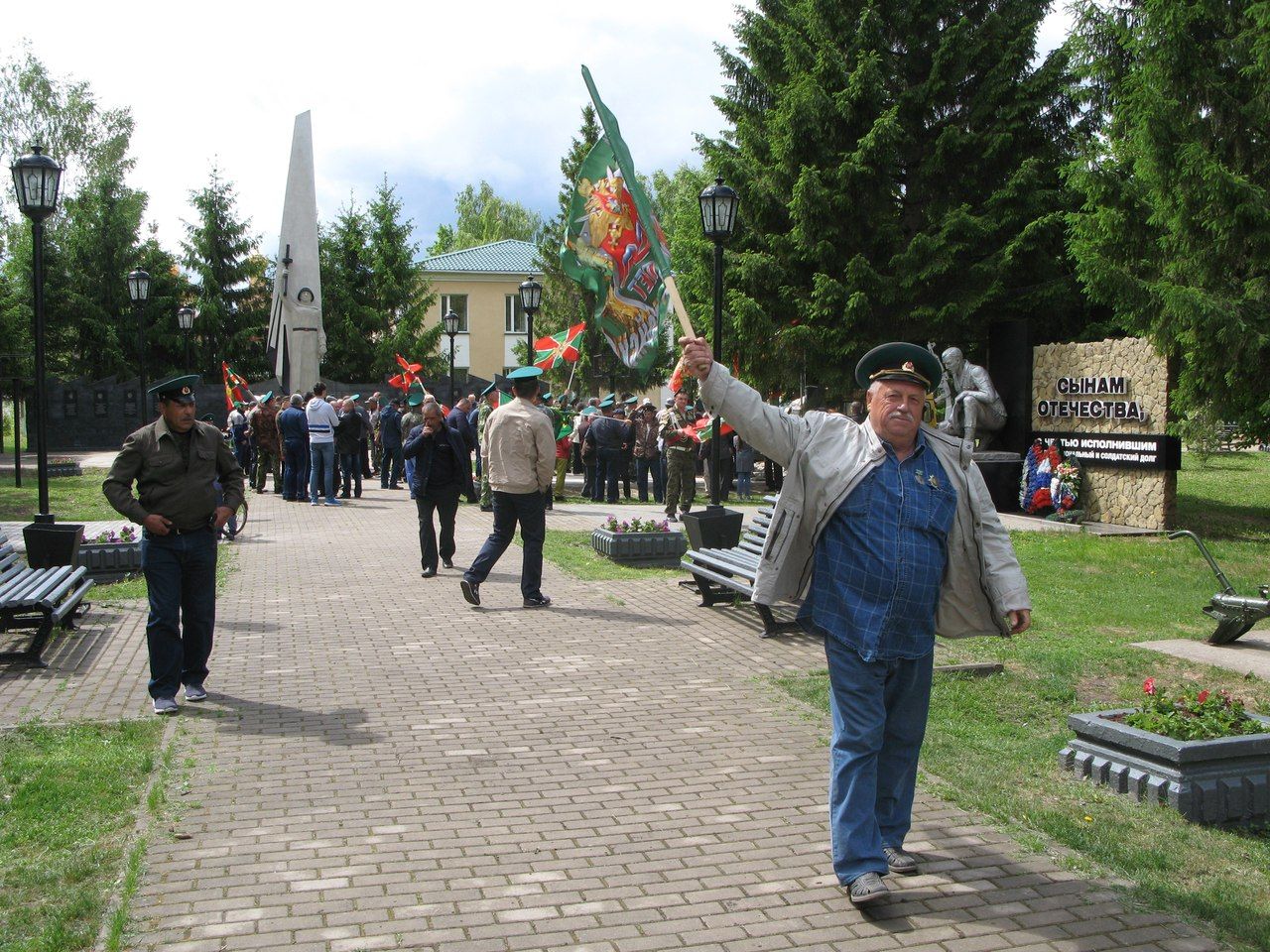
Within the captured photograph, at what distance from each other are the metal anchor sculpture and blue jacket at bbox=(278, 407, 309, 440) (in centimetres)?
1497

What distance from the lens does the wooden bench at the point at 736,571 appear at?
8945 millimetres

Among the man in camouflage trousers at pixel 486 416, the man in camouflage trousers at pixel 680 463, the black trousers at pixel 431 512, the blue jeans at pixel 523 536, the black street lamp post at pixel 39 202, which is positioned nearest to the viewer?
the blue jeans at pixel 523 536

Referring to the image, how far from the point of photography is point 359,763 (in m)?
5.79

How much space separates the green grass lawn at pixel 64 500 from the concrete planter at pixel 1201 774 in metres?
14.4

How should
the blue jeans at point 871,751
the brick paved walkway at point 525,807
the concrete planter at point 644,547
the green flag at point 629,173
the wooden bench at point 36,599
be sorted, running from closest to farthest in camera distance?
1. the brick paved walkway at point 525,807
2. the blue jeans at point 871,751
3. the green flag at point 629,173
4. the wooden bench at point 36,599
5. the concrete planter at point 644,547

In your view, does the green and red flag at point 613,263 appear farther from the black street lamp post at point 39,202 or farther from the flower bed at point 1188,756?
the black street lamp post at point 39,202

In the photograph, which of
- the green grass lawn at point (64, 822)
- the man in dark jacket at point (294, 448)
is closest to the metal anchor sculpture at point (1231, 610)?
the green grass lawn at point (64, 822)

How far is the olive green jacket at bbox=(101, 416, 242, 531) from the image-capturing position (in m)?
6.70

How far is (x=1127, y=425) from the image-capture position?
17.2m

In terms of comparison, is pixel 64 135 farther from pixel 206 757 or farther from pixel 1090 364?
pixel 206 757

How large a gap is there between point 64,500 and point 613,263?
1521cm

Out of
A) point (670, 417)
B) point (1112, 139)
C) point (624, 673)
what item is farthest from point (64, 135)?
point (624, 673)

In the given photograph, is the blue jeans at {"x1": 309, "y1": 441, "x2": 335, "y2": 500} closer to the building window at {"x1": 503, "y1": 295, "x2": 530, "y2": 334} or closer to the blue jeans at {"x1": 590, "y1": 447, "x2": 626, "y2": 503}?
the blue jeans at {"x1": 590, "y1": 447, "x2": 626, "y2": 503}

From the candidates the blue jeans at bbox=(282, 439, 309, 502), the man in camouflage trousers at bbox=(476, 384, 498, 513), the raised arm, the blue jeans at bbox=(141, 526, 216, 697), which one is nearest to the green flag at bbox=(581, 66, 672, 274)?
the raised arm
